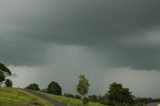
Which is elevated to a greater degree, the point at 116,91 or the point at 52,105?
the point at 116,91

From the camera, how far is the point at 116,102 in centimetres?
17650

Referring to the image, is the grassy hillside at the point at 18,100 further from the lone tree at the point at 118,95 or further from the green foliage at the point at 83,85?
the lone tree at the point at 118,95

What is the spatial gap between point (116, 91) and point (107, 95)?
22.0ft

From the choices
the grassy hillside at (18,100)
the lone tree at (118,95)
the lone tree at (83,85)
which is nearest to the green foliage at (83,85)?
the lone tree at (83,85)

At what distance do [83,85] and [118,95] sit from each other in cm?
2681

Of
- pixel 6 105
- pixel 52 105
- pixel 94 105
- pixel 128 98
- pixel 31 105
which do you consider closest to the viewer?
pixel 6 105

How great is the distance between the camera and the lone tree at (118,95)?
173125mm

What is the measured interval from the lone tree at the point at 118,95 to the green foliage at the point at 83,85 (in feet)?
75.1

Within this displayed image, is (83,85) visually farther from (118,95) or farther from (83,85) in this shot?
(118,95)

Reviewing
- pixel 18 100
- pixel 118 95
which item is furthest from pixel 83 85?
pixel 18 100

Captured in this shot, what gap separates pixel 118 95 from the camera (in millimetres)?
173000

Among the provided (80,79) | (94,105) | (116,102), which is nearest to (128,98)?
(116,102)

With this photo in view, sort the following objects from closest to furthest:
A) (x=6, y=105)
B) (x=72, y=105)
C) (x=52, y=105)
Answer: (x=6, y=105)
(x=52, y=105)
(x=72, y=105)

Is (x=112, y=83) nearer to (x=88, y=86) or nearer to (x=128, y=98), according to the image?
(x=128, y=98)
